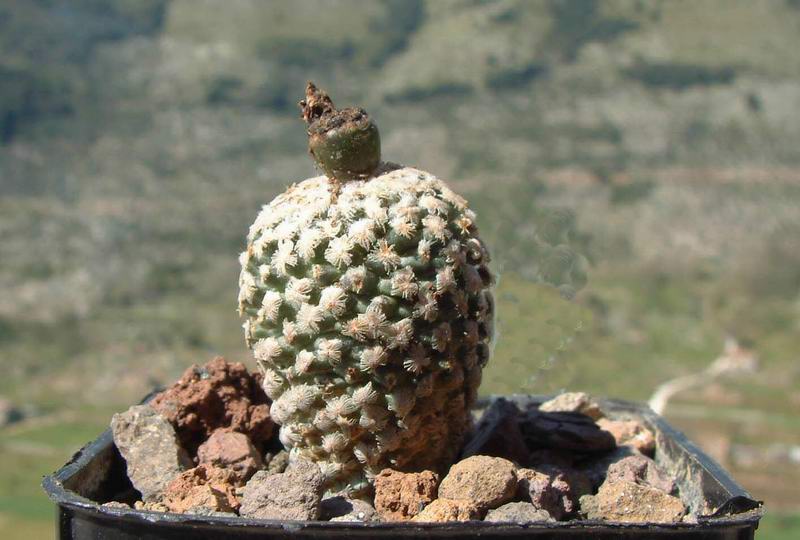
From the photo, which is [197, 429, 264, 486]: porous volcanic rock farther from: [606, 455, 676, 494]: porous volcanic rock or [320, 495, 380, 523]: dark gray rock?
[606, 455, 676, 494]: porous volcanic rock

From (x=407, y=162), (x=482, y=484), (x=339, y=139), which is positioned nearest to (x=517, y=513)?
(x=482, y=484)

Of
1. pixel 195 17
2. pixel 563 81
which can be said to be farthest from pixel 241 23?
pixel 563 81

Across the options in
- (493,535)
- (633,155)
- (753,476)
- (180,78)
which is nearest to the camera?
(493,535)

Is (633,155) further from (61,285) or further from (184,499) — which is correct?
(184,499)

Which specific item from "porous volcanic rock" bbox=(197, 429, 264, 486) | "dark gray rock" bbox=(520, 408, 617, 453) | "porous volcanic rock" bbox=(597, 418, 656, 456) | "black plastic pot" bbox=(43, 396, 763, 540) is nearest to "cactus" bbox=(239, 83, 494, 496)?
"porous volcanic rock" bbox=(197, 429, 264, 486)

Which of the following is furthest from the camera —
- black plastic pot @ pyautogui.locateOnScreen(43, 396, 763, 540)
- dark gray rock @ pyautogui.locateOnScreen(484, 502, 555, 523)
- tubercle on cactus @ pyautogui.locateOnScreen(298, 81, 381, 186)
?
tubercle on cactus @ pyautogui.locateOnScreen(298, 81, 381, 186)

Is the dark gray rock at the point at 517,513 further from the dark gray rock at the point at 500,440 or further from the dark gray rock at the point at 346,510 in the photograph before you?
A: the dark gray rock at the point at 500,440
